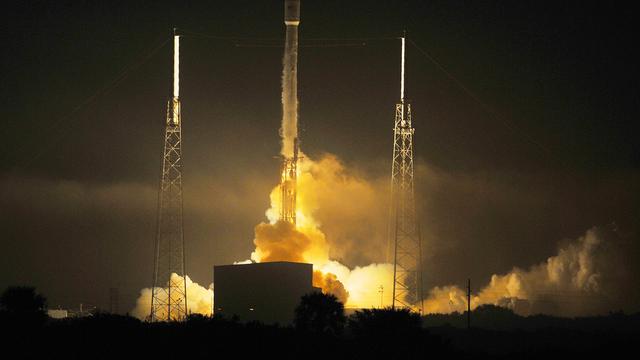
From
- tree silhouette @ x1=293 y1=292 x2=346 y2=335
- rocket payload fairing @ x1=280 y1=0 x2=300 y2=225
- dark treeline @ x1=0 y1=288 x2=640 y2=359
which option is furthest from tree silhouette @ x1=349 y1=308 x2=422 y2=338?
rocket payload fairing @ x1=280 y1=0 x2=300 y2=225

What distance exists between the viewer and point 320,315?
122062mm

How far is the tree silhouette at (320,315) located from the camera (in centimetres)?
12131

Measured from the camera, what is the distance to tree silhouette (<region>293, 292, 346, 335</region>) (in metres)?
121

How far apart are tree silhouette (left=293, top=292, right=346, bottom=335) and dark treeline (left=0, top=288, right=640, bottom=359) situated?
0.09 meters

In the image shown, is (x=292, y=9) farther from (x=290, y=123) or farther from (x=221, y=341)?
(x=221, y=341)

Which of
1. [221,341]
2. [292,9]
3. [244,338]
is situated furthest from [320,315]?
[292,9]

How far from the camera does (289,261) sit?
141 metres

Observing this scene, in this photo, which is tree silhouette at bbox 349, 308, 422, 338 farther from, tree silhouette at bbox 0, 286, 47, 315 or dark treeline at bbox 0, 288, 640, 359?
tree silhouette at bbox 0, 286, 47, 315

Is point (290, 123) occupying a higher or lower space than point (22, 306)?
higher

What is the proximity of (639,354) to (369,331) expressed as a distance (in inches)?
917

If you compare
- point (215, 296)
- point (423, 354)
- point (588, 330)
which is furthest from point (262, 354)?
point (588, 330)

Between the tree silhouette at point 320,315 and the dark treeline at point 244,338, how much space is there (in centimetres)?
9

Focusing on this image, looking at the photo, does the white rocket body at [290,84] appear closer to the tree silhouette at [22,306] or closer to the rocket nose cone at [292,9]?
the rocket nose cone at [292,9]

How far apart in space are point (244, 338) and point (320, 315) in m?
14.4
